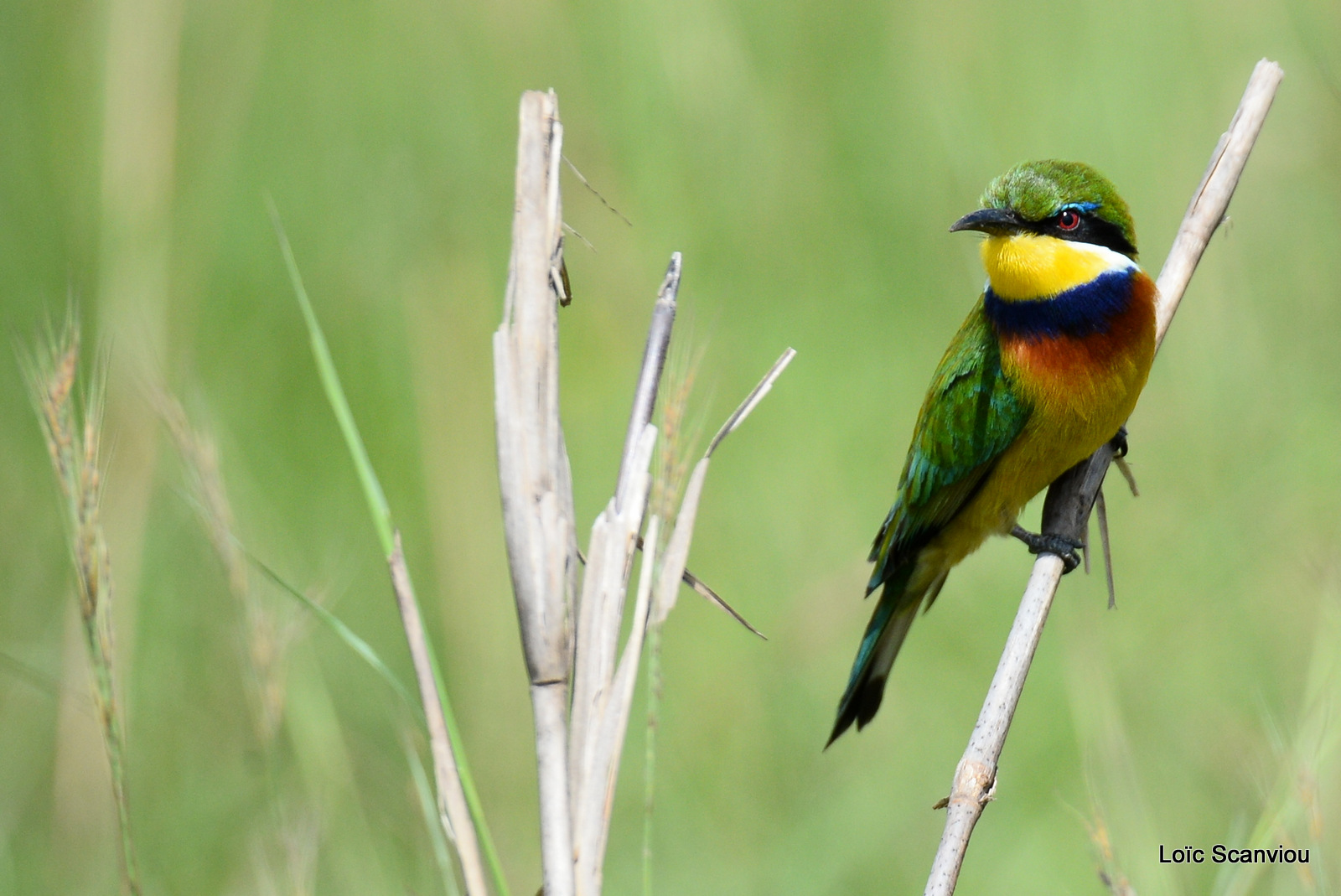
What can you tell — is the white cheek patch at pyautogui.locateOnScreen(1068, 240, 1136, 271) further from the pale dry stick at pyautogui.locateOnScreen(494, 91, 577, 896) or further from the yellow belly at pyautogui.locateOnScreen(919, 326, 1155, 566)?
the pale dry stick at pyautogui.locateOnScreen(494, 91, 577, 896)

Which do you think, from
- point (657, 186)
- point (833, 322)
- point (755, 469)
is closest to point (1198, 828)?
point (755, 469)

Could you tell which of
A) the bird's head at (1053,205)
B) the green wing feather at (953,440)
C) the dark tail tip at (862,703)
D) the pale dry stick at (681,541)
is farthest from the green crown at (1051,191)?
the pale dry stick at (681,541)

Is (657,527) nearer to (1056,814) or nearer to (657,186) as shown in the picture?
(1056,814)

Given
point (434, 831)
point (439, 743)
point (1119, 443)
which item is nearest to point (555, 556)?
point (439, 743)

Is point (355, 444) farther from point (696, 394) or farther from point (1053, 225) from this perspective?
point (696, 394)

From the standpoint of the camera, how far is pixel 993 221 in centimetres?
231

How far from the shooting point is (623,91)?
131 inches

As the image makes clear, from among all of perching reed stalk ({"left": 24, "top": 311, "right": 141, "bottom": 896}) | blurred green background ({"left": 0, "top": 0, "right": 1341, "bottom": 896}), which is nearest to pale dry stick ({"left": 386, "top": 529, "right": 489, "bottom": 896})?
perching reed stalk ({"left": 24, "top": 311, "right": 141, "bottom": 896})

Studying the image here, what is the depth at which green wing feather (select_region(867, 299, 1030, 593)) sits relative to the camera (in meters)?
2.53

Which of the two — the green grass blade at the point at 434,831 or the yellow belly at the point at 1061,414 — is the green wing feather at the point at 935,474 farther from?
the green grass blade at the point at 434,831

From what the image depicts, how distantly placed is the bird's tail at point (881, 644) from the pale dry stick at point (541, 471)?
1.41 meters

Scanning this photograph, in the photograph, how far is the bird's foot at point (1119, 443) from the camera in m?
2.60

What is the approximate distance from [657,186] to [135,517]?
1.59 m

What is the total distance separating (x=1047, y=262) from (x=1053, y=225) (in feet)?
0.25
